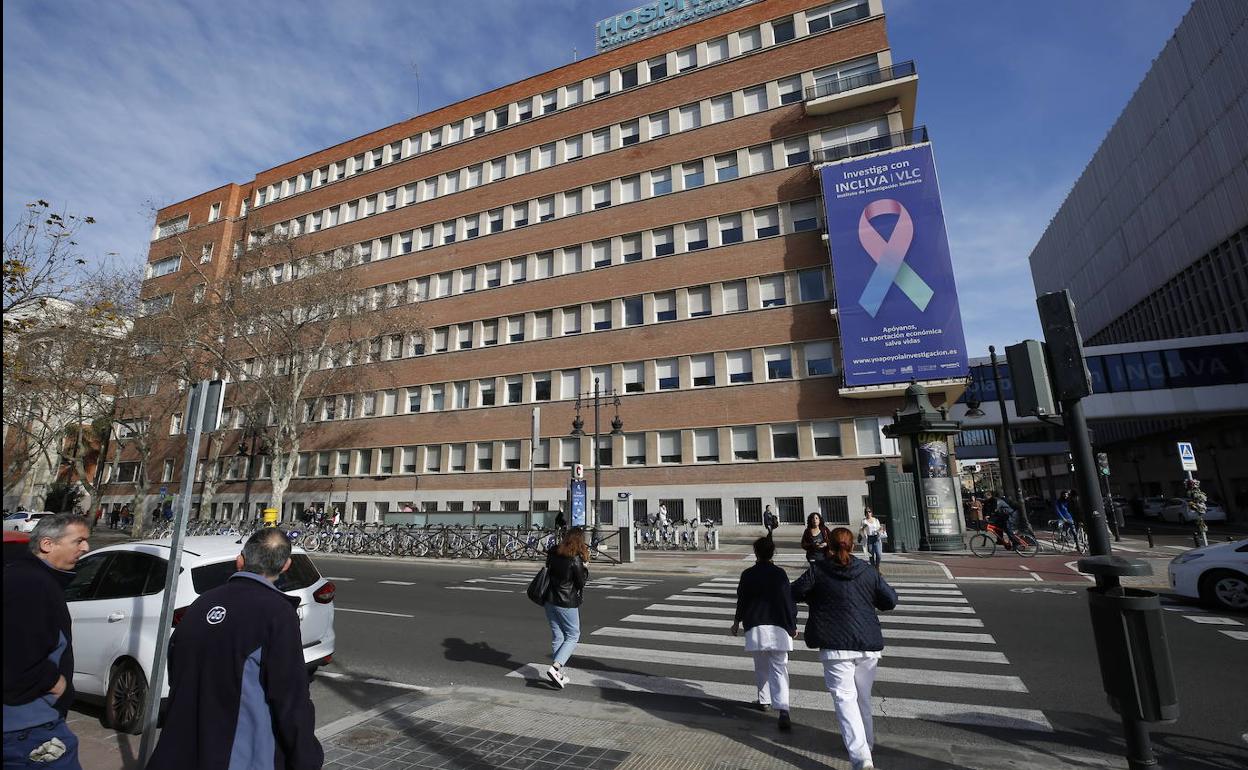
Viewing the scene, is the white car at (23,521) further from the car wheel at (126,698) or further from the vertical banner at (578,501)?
the car wheel at (126,698)

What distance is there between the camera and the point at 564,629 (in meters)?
7.77

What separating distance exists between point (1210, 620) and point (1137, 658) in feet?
26.4

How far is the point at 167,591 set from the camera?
18.7 feet

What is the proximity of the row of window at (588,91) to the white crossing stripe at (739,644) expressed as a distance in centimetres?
3080

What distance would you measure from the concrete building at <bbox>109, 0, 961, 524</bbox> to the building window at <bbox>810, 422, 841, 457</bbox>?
0.09 m

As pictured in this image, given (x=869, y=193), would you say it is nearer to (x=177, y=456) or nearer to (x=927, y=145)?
(x=927, y=145)

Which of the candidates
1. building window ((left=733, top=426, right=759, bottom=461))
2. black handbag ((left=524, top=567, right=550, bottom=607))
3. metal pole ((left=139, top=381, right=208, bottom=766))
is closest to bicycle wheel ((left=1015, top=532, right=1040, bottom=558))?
building window ((left=733, top=426, right=759, bottom=461))

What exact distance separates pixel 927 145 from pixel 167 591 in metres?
31.6

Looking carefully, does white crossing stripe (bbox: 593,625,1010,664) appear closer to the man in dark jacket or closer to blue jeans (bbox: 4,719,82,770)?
the man in dark jacket

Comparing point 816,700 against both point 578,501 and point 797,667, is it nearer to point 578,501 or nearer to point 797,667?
point 797,667

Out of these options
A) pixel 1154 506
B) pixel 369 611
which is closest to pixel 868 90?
pixel 1154 506

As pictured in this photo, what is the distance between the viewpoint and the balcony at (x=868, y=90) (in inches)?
1177

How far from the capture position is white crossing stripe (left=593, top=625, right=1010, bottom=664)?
8.45 m

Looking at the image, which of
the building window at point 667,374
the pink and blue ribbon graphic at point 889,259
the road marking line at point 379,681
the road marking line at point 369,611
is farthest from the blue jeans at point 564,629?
the building window at point 667,374
